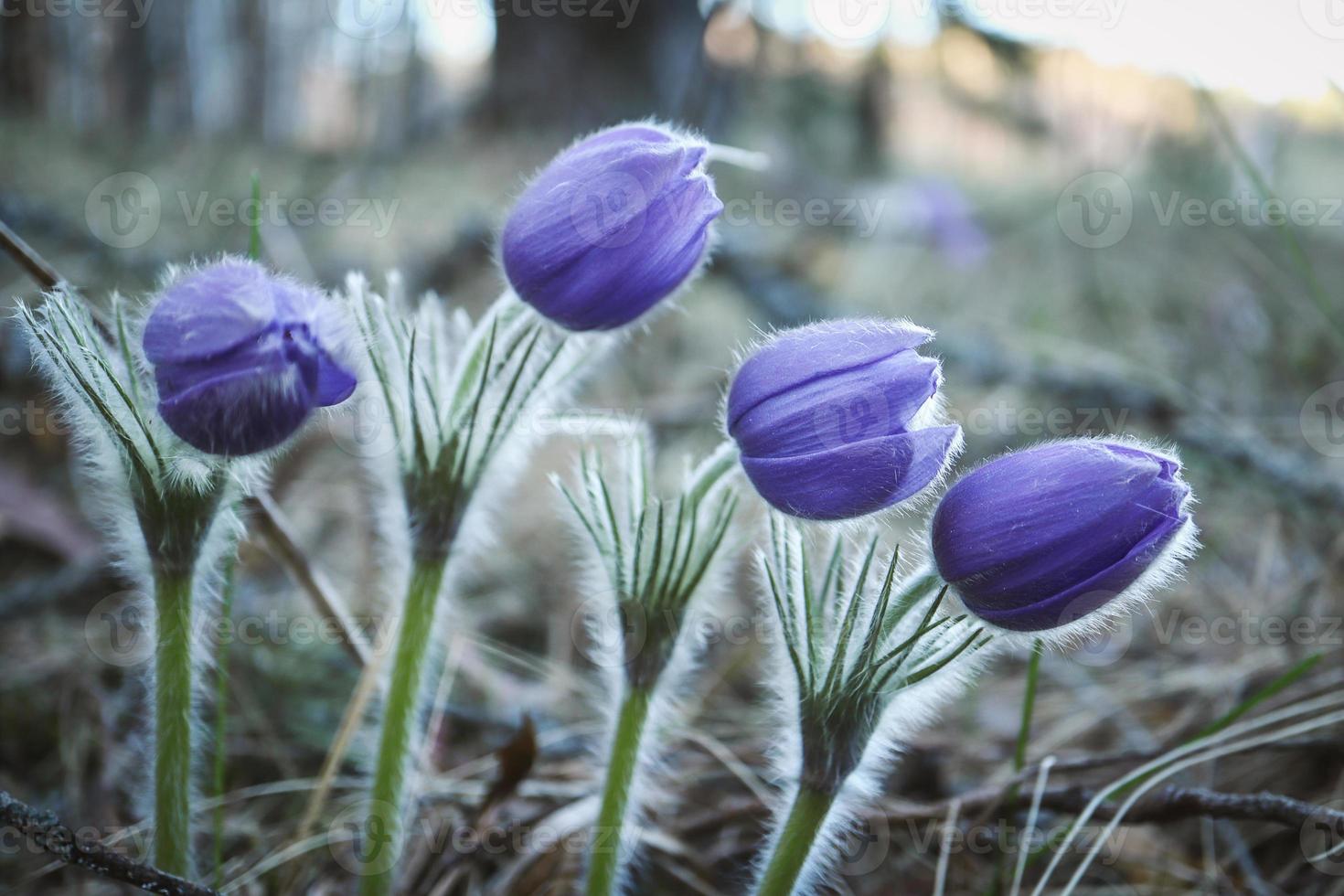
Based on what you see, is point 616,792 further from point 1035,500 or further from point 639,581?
point 1035,500

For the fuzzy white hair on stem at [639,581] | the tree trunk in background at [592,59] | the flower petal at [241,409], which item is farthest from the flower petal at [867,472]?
the tree trunk in background at [592,59]

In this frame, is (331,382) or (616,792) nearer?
(331,382)

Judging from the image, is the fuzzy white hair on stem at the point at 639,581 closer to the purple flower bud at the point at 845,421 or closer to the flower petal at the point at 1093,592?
the purple flower bud at the point at 845,421

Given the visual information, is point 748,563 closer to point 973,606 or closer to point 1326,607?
point 1326,607

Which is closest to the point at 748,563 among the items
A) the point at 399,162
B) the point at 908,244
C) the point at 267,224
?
the point at 267,224

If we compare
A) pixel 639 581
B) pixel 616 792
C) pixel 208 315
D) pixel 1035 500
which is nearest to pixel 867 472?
pixel 1035 500

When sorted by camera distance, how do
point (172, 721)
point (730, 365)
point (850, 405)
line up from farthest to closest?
point (730, 365), point (172, 721), point (850, 405)
